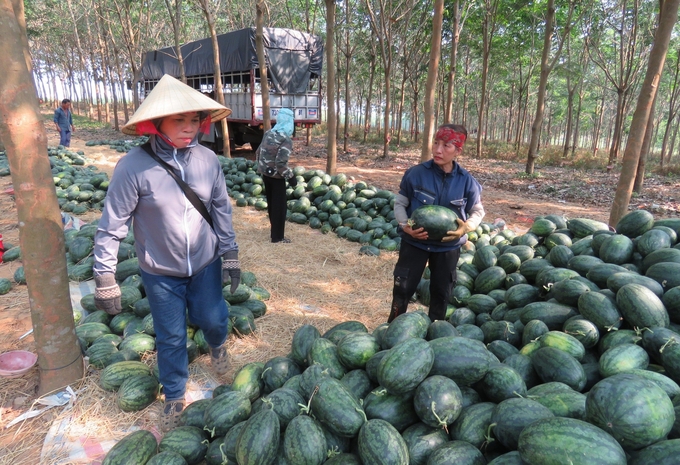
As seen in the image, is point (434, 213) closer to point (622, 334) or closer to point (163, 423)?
point (622, 334)

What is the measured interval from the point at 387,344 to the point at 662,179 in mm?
16757

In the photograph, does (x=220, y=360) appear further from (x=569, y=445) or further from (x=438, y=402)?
(x=569, y=445)

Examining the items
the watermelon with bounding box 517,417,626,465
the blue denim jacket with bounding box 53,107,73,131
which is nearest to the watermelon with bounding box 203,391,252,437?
the watermelon with bounding box 517,417,626,465

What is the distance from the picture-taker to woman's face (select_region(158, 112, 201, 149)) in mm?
2689

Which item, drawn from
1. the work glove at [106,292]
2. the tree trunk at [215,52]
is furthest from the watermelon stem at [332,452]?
the tree trunk at [215,52]

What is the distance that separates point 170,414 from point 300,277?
10.5ft

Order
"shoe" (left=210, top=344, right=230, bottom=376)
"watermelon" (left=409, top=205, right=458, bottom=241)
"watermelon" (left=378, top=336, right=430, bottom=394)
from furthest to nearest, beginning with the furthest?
"shoe" (left=210, top=344, right=230, bottom=376)
"watermelon" (left=409, top=205, right=458, bottom=241)
"watermelon" (left=378, top=336, right=430, bottom=394)

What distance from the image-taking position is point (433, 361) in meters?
2.39

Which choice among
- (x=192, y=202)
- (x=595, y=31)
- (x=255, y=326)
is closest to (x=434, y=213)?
(x=192, y=202)

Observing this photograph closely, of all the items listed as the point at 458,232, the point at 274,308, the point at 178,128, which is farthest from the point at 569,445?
the point at 274,308

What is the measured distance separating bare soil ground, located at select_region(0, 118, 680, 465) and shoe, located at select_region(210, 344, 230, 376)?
0.11 metres

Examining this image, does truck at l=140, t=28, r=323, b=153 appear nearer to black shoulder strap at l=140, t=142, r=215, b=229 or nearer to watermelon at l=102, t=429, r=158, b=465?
black shoulder strap at l=140, t=142, r=215, b=229

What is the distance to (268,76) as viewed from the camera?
15523 millimetres

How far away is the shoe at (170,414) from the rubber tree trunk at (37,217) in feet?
2.91
